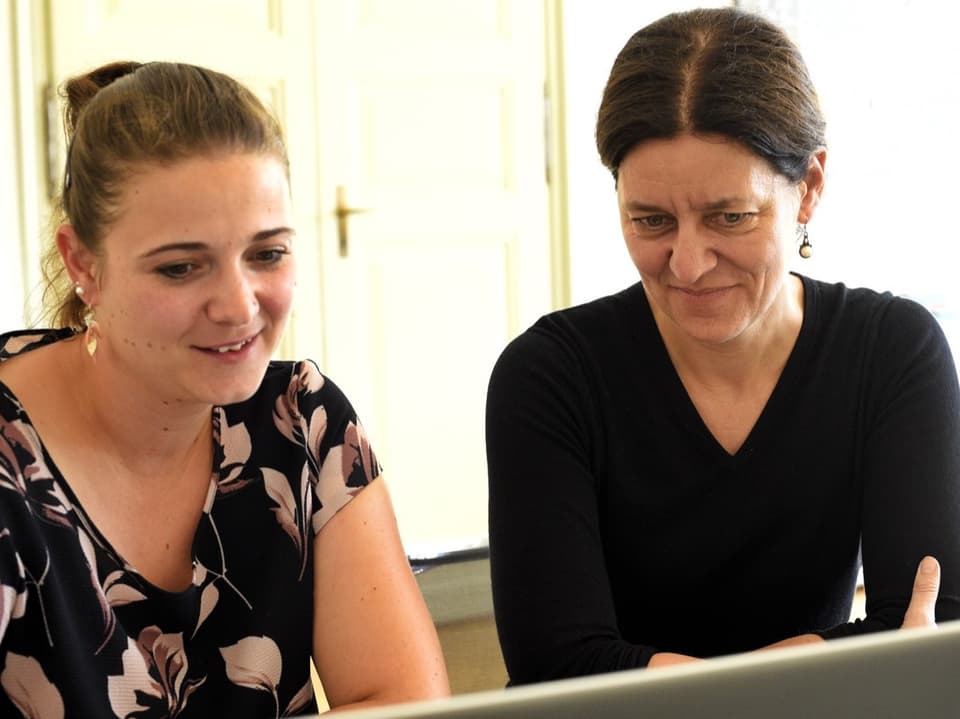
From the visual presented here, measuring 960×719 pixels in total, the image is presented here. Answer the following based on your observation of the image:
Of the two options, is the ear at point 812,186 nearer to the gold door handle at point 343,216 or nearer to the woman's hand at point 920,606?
the woman's hand at point 920,606

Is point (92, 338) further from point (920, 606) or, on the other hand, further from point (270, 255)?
point (920, 606)

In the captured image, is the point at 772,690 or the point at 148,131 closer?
the point at 772,690

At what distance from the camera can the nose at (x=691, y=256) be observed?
4.50ft

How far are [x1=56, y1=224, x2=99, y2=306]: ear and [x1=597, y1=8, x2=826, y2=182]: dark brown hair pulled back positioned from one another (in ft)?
1.91

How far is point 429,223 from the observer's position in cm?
361

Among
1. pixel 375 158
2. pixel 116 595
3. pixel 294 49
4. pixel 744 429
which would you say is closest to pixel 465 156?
pixel 375 158

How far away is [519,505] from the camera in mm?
1417

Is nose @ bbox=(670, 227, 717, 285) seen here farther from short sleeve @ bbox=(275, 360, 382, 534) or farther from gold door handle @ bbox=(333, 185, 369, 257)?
gold door handle @ bbox=(333, 185, 369, 257)

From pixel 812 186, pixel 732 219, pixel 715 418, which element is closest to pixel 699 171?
pixel 732 219

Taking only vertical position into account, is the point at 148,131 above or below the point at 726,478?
above

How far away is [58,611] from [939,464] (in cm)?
95

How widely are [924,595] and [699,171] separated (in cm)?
50

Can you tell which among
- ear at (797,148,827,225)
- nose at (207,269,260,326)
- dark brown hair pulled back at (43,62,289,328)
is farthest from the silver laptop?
ear at (797,148,827,225)

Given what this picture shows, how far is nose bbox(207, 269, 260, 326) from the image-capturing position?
47.3 inches
